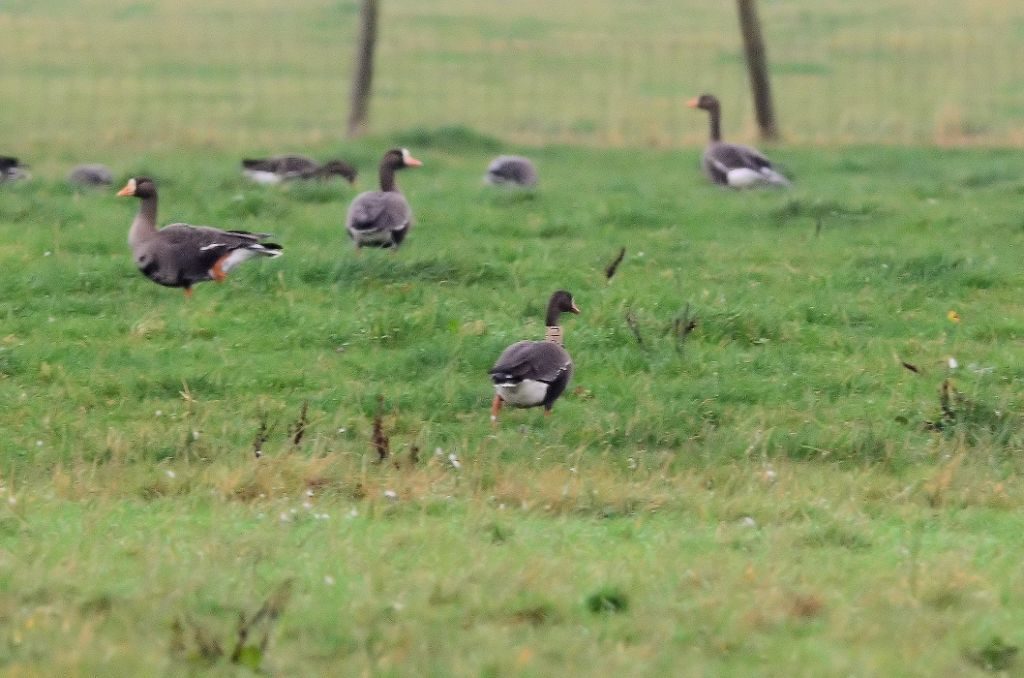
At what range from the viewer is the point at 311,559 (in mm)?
6348

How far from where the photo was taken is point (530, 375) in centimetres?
887

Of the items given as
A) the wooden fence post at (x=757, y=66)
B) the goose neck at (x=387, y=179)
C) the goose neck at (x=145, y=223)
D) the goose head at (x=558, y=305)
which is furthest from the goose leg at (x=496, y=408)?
the wooden fence post at (x=757, y=66)

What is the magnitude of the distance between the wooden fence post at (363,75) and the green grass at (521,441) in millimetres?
5992

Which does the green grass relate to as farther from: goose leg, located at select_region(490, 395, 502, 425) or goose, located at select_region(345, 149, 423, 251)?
goose, located at select_region(345, 149, 423, 251)

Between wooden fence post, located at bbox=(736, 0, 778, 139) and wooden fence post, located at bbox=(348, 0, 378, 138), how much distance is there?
5.11 m

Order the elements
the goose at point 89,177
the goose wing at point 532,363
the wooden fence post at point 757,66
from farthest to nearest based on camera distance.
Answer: the wooden fence post at point 757,66, the goose at point 89,177, the goose wing at point 532,363

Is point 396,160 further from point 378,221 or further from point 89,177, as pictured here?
point 89,177

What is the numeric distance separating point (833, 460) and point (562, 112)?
718 inches

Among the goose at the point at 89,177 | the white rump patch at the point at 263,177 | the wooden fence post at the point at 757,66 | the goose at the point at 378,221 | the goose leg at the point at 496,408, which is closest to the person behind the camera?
the goose leg at the point at 496,408

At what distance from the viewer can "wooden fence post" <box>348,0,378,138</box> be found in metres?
21.2

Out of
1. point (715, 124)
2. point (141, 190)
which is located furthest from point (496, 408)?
point (715, 124)

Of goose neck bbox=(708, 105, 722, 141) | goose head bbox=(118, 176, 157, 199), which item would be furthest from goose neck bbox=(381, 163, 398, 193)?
goose neck bbox=(708, 105, 722, 141)

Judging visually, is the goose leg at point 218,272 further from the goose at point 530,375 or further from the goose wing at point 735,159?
the goose wing at point 735,159

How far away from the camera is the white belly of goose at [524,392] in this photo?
8883 mm
